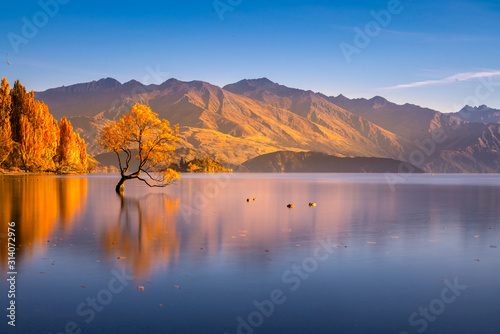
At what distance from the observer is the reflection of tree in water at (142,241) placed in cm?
1817

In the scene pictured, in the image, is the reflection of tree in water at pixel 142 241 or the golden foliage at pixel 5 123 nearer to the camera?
the reflection of tree in water at pixel 142 241

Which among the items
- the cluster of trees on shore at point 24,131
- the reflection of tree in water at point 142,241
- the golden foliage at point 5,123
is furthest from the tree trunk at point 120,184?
the cluster of trees on shore at point 24,131

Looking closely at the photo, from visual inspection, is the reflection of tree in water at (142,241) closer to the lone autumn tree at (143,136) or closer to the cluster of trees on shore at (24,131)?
the lone autumn tree at (143,136)

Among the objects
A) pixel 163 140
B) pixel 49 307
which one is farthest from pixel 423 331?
pixel 163 140

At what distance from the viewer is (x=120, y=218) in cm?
3491

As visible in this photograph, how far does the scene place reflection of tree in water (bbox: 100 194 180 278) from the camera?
59.6 ft

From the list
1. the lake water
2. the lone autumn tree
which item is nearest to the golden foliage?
Answer: the lone autumn tree

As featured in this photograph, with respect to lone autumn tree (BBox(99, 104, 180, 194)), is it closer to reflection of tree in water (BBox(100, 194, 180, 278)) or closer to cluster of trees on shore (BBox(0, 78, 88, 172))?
reflection of tree in water (BBox(100, 194, 180, 278))

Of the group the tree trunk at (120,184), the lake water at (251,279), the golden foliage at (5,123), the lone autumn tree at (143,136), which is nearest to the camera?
the lake water at (251,279)

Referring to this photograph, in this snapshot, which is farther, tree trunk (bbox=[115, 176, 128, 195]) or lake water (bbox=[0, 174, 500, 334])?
tree trunk (bbox=[115, 176, 128, 195])

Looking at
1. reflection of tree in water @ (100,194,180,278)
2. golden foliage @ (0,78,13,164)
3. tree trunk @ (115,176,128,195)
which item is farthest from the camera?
golden foliage @ (0,78,13,164)

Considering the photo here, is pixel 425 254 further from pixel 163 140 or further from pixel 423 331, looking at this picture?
pixel 163 140

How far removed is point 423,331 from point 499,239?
18.0 meters

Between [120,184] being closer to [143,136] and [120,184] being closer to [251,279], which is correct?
[143,136]
